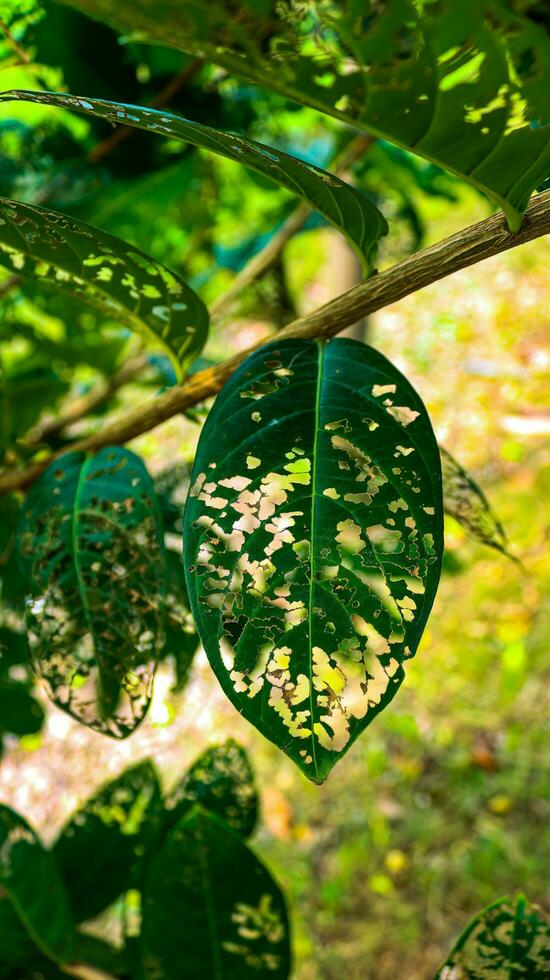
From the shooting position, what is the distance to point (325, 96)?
0.25 meters

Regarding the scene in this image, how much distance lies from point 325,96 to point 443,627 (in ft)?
5.47

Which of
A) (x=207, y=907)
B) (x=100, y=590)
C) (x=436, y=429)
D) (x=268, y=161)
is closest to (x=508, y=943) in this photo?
(x=207, y=907)

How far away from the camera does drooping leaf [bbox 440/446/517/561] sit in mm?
445

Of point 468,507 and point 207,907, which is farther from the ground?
point 468,507

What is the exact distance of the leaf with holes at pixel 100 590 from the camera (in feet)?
1.34

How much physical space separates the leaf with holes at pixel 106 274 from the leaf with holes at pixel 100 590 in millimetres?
74

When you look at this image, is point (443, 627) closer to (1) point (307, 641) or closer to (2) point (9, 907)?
(2) point (9, 907)

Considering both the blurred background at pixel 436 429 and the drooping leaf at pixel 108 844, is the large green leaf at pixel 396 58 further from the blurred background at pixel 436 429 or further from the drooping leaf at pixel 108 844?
the drooping leaf at pixel 108 844

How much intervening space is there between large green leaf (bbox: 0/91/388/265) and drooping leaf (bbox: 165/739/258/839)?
1.20ft

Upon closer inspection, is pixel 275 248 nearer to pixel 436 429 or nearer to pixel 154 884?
pixel 154 884

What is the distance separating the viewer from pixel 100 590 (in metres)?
0.43

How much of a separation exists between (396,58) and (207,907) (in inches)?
17.8

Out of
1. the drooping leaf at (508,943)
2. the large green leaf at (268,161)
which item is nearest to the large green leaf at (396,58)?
the large green leaf at (268,161)

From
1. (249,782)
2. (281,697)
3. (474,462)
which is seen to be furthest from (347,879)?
(281,697)
